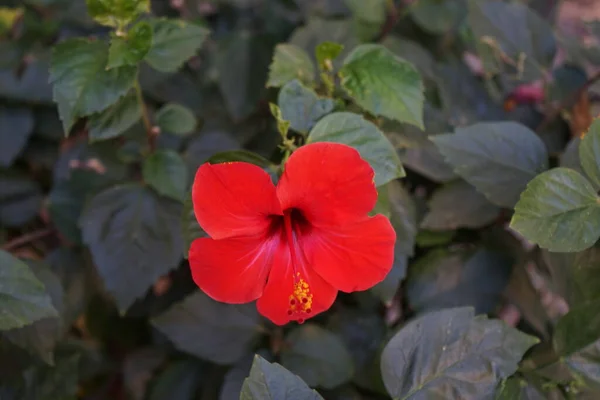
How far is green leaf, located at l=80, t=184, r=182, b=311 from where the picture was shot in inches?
34.4

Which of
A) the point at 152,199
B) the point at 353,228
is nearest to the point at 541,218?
the point at 353,228

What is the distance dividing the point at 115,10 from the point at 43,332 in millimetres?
517

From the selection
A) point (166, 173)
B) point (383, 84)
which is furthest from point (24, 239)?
point (383, 84)

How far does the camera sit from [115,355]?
4.36 feet

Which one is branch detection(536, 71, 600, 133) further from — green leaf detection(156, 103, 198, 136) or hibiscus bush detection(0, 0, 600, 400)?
green leaf detection(156, 103, 198, 136)

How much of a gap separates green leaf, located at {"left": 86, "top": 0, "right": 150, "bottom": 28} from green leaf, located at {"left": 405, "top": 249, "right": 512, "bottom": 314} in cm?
63

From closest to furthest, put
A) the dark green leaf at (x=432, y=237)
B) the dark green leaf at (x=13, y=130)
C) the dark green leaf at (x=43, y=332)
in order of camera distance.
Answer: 1. the dark green leaf at (x=43, y=332)
2. the dark green leaf at (x=432, y=237)
3. the dark green leaf at (x=13, y=130)

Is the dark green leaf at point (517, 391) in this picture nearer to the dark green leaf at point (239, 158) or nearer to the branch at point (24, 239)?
the dark green leaf at point (239, 158)

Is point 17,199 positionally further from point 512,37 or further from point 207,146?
point 512,37

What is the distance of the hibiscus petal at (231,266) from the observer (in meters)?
0.60

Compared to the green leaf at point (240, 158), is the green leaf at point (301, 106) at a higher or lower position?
higher

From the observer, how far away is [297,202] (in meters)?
0.62

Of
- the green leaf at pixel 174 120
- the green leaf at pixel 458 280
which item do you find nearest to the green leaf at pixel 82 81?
the green leaf at pixel 174 120

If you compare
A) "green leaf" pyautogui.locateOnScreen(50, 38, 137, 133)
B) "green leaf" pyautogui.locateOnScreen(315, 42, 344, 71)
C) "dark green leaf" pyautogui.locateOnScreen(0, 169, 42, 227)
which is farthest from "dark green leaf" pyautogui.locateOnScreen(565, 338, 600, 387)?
"dark green leaf" pyautogui.locateOnScreen(0, 169, 42, 227)
